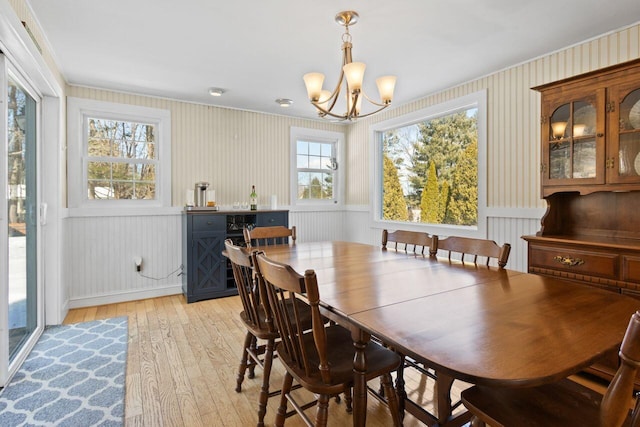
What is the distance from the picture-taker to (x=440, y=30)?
2.51 metres

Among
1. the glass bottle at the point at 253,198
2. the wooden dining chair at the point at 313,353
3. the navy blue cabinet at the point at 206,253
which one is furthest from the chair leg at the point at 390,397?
the glass bottle at the point at 253,198

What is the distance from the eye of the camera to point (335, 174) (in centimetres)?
545

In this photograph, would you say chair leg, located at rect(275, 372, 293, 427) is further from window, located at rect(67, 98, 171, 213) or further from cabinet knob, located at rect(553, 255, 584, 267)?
window, located at rect(67, 98, 171, 213)

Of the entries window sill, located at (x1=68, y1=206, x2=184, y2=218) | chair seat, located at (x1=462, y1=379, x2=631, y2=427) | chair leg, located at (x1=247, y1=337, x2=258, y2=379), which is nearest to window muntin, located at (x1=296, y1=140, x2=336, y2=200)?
window sill, located at (x1=68, y1=206, x2=184, y2=218)

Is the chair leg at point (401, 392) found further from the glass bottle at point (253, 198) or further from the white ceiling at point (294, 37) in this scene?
the glass bottle at point (253, 198)

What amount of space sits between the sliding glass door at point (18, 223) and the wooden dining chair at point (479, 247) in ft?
9.19

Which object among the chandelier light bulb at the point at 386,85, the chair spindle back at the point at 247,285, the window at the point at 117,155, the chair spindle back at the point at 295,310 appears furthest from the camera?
the window at the point at 117,155

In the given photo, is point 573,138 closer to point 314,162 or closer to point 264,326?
point 264,326

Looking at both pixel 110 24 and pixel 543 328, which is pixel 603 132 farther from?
pixel 110 24

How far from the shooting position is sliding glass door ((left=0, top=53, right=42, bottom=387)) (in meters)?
2.12

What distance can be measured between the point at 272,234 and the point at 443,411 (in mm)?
1956

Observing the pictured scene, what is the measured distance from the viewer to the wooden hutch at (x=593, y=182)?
86.1 inches

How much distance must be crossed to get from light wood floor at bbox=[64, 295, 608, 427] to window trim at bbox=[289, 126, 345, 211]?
205 cm

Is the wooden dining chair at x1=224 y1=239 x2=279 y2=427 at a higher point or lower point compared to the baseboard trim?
higher
